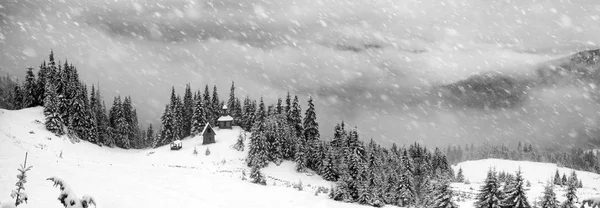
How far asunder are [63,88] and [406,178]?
6053 cm

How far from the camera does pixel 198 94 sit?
87000 mm

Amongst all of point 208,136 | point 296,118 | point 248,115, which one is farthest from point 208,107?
point 296,118

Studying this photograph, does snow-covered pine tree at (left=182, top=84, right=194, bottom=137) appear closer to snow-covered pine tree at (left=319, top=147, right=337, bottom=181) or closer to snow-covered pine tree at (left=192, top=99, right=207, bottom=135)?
snow-covered pine tree at (left=192, top=99, right=207, bottom=135)

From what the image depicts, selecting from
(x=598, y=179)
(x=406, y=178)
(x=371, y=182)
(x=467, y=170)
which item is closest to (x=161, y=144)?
(x=406, y=178)

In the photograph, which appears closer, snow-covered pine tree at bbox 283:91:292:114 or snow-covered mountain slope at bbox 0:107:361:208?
snow-covered mountain slope at bbox 0:107:361:208

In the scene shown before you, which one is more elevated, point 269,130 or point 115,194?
point 269,130

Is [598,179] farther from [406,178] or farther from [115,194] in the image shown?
[115,194]

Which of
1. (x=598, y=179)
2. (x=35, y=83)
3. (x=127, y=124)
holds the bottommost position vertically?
(x=598, y=179)

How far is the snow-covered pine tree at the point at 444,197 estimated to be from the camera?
2306 cm

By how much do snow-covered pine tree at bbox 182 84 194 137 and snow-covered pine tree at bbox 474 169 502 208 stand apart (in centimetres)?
7510

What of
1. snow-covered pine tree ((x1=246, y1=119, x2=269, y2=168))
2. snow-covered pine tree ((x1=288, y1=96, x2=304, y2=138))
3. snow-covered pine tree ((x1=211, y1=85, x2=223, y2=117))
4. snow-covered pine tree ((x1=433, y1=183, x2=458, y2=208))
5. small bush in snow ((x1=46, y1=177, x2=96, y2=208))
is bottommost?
snow-covered pine tree ((x1=433, y1=183, x2=458, y2=208))

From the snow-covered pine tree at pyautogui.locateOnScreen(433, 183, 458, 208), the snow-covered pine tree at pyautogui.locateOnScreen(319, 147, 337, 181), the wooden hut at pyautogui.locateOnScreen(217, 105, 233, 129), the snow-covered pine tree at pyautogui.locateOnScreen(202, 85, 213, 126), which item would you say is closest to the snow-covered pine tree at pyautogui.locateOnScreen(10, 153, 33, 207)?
the snow-covered pine tree at pyautogui.locateOnScreen(433, 183, 458, 208)

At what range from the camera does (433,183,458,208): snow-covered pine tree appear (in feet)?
75.7

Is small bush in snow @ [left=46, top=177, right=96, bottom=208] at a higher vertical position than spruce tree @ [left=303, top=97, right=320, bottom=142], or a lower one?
lower
